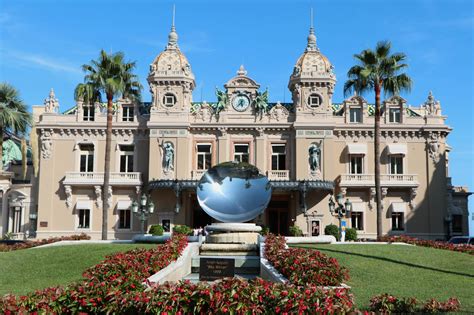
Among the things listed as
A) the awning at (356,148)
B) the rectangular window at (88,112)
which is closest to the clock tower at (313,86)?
the awning at (356,148)

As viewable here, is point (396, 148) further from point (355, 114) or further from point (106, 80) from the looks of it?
point (106, 80)

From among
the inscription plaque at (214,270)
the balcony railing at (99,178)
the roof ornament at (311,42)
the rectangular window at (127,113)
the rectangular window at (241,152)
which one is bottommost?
the inscription plaque at (214,270)

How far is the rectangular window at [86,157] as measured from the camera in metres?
44.2

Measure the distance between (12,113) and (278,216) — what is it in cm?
2123

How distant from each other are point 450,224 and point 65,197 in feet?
100

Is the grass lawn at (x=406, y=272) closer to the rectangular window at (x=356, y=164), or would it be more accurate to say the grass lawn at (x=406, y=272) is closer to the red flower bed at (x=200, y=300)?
the red flower bed at (x=200, y=300)

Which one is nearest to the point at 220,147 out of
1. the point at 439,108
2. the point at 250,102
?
Answer: the point at 250,102

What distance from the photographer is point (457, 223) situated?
46281 mm

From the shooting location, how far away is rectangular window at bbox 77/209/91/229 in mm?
43281

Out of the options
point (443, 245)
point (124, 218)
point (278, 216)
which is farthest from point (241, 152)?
point (443, 245)

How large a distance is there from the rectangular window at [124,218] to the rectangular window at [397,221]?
20.8 m

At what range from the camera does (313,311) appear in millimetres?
9328

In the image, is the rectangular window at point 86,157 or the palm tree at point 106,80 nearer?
the palm tree at point 106,80

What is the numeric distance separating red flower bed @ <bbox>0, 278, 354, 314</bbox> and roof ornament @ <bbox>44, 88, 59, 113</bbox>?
121ft
